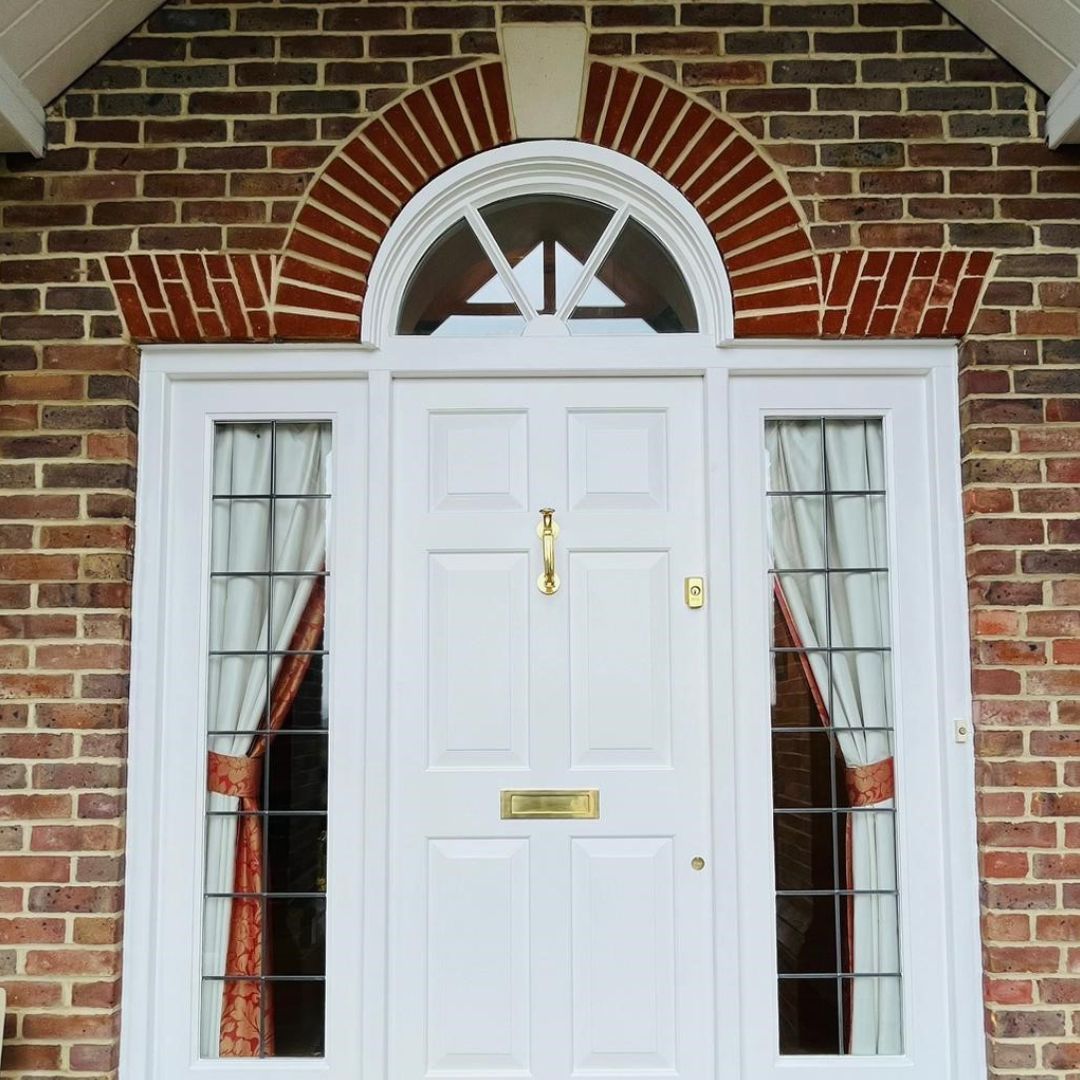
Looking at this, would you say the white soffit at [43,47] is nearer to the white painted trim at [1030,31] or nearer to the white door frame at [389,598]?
the white door frame at [389,598]

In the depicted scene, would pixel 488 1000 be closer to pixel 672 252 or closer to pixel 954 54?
pixel 672 252

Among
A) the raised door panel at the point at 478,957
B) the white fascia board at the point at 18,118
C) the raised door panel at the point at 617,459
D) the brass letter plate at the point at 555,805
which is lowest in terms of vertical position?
the raised door panel at the point at 478,957

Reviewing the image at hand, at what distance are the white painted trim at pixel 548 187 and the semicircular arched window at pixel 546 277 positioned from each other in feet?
0.12

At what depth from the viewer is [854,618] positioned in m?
3.22

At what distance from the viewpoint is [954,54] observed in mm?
3250

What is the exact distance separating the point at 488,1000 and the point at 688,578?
1300 millimetres

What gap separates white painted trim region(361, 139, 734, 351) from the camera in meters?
3.21

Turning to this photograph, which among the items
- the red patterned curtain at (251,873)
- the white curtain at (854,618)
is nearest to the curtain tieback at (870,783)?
the white curtain at (854,618)

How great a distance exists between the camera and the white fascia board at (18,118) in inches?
117

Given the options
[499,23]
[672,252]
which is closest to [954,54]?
[672,252]

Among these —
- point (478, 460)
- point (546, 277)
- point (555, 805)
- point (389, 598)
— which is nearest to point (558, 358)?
point (546, 277)

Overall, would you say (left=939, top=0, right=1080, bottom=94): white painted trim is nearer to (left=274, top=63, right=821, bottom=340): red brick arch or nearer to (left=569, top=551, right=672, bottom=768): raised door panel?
(left=274, top=63, right=821, bottom=340): red brick arch

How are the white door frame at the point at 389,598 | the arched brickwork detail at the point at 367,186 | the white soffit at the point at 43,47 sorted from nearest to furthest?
the white soffit at the point at 43,47 < the white door frame at the point at 389,598 < the arched brickwork detail at the point at 367,186

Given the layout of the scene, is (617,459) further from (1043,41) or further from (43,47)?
(43,47)
